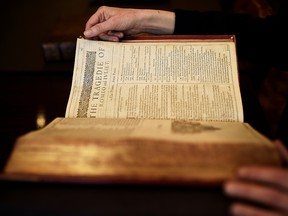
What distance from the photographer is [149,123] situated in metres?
0.49

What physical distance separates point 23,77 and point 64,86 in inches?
5.6

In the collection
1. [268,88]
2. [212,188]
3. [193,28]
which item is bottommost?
[268,88]

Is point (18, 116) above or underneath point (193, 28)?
underneath

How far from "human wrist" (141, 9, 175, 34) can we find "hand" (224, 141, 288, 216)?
0.45m

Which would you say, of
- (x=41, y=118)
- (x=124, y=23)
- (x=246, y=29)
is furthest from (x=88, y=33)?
(x=246, y=29)

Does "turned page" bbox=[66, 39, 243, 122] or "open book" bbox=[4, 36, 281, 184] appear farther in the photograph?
"turned page" bbox=[66, 39, 243, 122]

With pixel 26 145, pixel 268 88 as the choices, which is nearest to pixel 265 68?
pixel 268 88

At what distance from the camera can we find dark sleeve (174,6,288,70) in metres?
0.70

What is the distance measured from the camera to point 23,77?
2.67ft

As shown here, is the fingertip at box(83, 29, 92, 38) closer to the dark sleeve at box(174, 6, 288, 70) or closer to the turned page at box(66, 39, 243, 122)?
the turned page at box(66, 39, 243, 122)

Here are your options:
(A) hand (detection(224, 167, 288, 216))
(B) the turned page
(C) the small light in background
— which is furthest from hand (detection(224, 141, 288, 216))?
(C) the small light in background

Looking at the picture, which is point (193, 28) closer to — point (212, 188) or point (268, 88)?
point (212, 188)

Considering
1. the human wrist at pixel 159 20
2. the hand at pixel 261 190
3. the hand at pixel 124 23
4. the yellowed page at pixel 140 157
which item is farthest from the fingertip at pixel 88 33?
the hand at pixel 261 190

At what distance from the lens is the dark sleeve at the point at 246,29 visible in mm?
696
